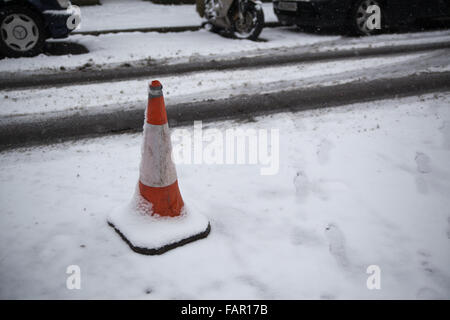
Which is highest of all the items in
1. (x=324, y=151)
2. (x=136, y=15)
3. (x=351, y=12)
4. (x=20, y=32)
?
(x=136, y=15)

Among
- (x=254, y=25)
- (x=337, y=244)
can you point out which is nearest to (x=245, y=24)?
(x=254, y=25)

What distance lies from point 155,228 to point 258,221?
2.30ft

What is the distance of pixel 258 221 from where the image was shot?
2.57m

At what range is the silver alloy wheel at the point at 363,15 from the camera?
345 inches

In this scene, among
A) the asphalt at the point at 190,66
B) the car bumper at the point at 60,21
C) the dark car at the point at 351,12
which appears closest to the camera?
the asphalt at the point at 190,66

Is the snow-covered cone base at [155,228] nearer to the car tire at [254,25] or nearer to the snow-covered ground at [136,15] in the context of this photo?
the car tire at [254,25]

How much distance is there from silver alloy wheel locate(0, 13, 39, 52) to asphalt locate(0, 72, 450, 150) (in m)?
3.08

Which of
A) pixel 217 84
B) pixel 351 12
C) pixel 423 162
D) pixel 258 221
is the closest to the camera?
pixel 258 221

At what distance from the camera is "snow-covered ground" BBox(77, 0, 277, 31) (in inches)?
397

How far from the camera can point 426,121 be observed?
4.20 m

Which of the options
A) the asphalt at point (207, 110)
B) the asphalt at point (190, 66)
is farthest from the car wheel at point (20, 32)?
the asphalt at point (207, 110)

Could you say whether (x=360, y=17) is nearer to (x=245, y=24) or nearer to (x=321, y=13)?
(x=321, y=13)

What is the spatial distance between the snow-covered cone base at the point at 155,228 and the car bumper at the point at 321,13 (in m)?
7.45

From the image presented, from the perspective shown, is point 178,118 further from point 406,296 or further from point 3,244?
point 406,296
